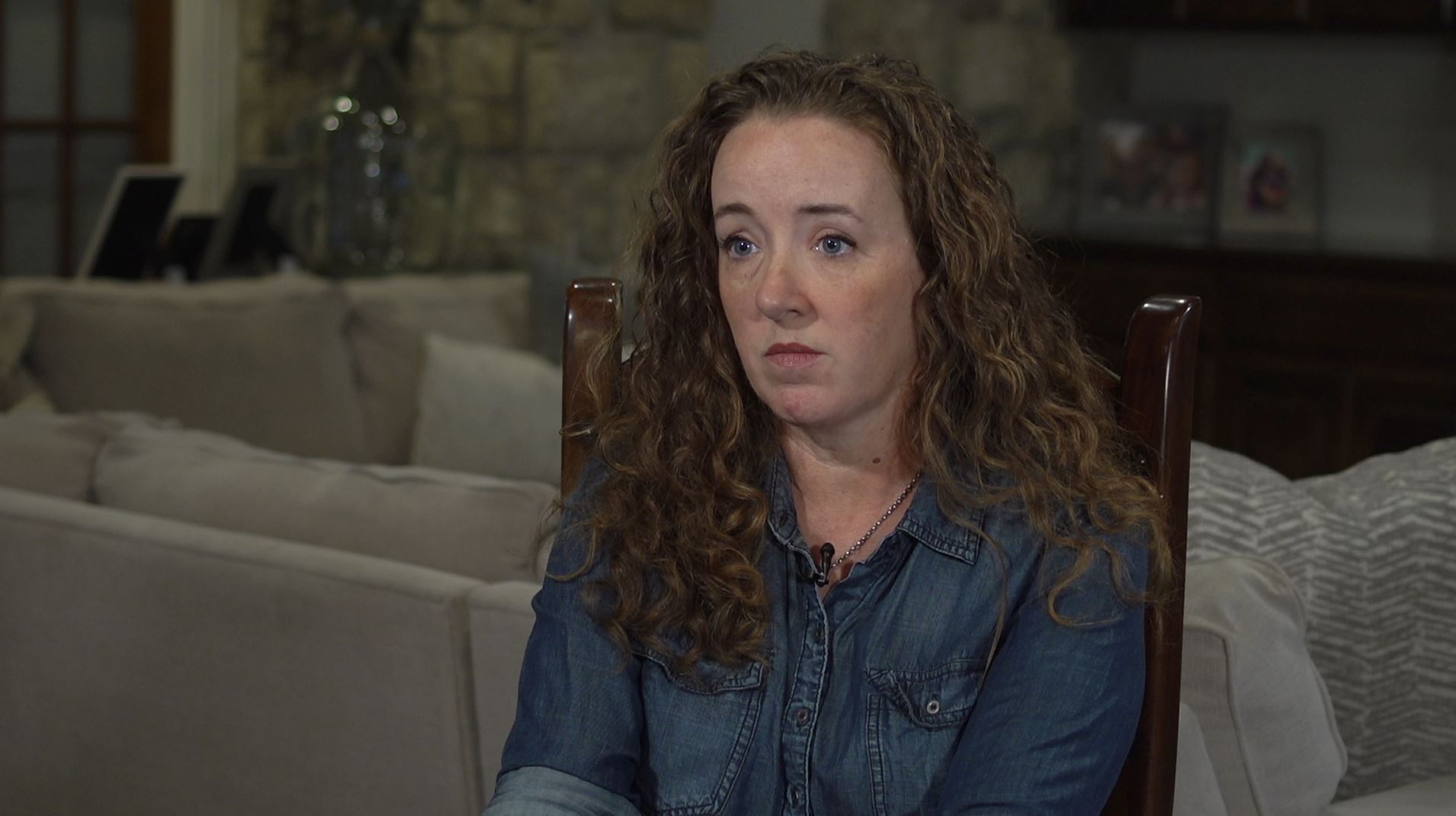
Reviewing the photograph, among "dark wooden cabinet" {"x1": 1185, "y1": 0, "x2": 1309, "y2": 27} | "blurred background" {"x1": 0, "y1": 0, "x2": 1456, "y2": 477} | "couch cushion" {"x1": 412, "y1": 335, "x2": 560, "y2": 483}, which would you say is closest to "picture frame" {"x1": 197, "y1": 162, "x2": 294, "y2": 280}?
"blurred background" {"x1": 0, "y1": 0, "x2": 1456, "y2": 477}

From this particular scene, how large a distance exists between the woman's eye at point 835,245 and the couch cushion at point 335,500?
522 millimetres

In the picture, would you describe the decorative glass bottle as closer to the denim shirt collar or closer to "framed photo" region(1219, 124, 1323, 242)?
"framed photo" region(1219, 124, 1323, 242)

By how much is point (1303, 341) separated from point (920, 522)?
3395 mm

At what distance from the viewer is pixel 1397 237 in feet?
16.2

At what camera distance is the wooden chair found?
135 centimetres

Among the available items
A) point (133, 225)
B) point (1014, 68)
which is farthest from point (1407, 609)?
point (1014, 68)

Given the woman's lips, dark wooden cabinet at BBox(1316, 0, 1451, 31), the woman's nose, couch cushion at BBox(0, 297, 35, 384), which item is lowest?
couch cushion at BBox(0, 297, 35, 384)

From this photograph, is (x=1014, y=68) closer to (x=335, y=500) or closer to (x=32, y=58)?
(x=32, y=58)

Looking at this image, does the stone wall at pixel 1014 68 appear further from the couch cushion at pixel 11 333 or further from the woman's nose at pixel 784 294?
the woman's nose at pixel 784 294

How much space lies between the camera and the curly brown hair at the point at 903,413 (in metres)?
1.33

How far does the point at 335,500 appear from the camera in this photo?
1959 millimetres

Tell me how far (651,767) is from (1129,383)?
0.47 metres

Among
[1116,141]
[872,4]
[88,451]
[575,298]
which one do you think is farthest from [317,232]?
[575,298]

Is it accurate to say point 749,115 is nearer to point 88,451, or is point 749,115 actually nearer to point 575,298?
point 575,298
